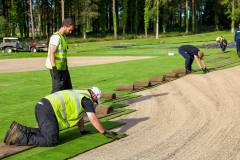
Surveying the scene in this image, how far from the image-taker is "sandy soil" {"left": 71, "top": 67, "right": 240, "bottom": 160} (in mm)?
7418

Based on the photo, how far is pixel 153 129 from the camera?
9.26 metres

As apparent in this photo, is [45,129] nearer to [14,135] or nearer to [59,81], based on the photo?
[14,135]

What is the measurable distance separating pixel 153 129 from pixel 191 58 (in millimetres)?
10542

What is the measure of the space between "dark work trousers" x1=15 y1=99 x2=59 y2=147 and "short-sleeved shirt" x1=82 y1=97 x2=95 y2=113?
0.60 meters

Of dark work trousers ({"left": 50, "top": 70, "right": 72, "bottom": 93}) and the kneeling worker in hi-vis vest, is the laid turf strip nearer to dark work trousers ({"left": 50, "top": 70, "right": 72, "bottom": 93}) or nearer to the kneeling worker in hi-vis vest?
the kneeling worker in hi-vis vest

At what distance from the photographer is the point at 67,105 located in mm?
7973

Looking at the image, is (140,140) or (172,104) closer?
(140,140)

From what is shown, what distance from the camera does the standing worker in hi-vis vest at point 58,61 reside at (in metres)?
9.41

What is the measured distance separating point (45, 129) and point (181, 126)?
3.19 m

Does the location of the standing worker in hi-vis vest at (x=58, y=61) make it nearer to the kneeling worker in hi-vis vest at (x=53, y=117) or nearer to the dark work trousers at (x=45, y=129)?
the kneeling worker in hi-vis vest at (x=53, y=117)

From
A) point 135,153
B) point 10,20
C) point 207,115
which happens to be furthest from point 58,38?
point 10,20

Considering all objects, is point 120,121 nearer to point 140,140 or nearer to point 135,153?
point 140,140

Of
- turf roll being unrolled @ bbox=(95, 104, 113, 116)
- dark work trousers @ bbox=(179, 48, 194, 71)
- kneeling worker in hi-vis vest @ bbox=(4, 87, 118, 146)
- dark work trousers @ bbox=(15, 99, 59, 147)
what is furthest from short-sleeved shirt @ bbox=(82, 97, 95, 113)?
dark work trousers @ bbox=(179, 48, 194, 71)

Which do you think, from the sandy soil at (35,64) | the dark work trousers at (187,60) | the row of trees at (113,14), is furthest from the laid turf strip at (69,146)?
the row of trees at (113,14)
